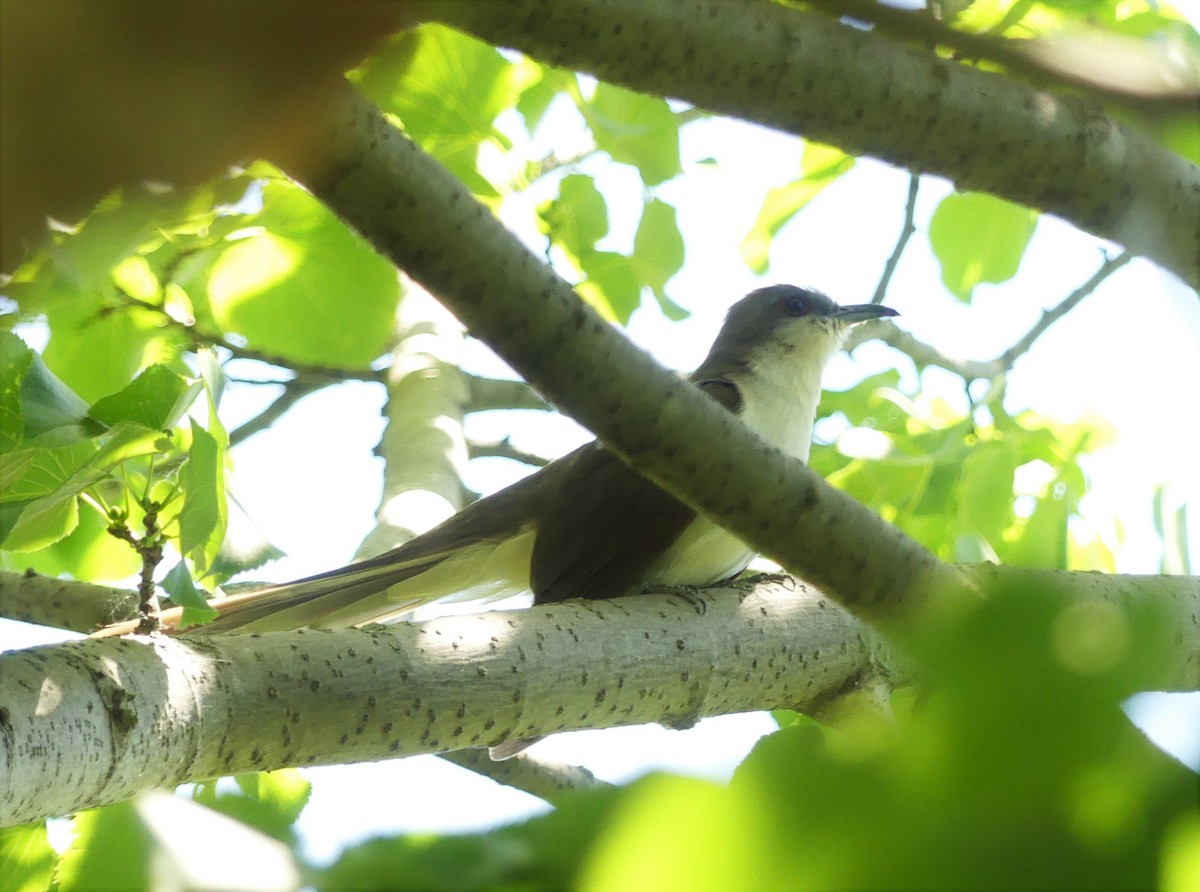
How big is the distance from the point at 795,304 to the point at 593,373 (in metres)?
4.00

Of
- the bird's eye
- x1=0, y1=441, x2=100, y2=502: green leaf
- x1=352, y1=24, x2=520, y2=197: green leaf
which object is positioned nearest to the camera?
x1=0, y1=441, x2=100, y2=502: green leaf

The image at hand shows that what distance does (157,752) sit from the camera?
166cm

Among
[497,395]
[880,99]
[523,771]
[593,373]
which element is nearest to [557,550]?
[523,771]

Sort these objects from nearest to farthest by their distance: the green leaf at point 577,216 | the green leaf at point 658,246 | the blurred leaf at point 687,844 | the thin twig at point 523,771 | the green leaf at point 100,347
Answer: the blurred leaf at point 687,844 → the green leaf at point 100,347 → the thin twig at point 523,771 → the green leaf at point 658,246 → the green leaf at point 577,216

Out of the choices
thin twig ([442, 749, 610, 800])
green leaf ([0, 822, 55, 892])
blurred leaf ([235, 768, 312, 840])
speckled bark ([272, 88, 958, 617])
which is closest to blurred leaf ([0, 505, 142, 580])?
blurred leaf ([235, 768, 312, 840])

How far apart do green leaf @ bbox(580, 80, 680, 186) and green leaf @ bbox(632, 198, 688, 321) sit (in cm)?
29

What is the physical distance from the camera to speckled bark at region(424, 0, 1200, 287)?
141 cm

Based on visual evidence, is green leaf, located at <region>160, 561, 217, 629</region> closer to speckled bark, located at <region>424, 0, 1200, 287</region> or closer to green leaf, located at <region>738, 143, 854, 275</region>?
speckled bark, located at <region>424, 0, 1200, 287</region>

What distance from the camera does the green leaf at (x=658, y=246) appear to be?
353cm

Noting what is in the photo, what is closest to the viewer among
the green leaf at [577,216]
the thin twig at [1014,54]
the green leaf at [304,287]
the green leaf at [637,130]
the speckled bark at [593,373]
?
the thin twig at [1014,54]

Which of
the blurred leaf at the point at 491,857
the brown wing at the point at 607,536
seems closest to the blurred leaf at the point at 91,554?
the brown wing at the point at 607,536

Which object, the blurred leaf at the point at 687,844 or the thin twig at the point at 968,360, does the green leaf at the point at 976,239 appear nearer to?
the thin twig at the point at 968,360

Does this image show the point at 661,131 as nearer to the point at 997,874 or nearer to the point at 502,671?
the point at 502,671

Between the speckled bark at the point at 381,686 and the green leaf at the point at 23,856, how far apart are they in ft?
1.90
